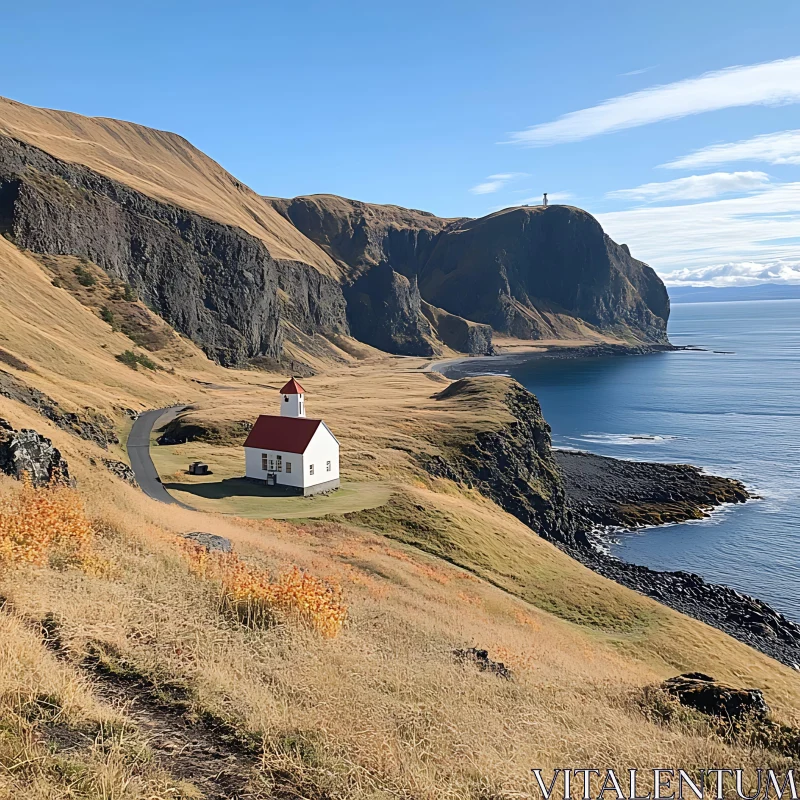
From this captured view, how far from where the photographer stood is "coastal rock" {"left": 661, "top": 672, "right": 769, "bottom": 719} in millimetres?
11398

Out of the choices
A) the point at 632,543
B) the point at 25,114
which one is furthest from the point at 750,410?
the point at 25,114

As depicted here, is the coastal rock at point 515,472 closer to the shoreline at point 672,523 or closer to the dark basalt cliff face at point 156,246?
the shoreline at point 672,523

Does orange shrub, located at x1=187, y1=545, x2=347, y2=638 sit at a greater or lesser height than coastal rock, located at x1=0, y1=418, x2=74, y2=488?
lesser

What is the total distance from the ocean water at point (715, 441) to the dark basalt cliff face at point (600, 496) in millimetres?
3177

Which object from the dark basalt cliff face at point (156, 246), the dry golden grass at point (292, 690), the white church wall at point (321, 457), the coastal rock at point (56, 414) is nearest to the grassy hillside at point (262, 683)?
the dry golden grass at point (292, 690)

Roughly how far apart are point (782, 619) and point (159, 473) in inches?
1887

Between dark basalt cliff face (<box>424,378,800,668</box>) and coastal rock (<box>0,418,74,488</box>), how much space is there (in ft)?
144

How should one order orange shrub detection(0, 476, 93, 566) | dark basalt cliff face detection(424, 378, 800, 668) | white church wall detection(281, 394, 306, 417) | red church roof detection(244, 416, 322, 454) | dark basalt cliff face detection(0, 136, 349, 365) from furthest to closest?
→ dark basalt cliff face detection(0, 136, 349, 365), white church wall detection(281, 394, 306, 417), dark basalt cliff face detection(424, 378, 800, 668), red church roof detection(244, 416, 322, 454), orange shrub detection(0, 476, 93, 566)

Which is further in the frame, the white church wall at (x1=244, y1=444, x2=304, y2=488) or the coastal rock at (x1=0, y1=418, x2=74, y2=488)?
the white church wall at (x1=244, y1=444, x2=304, y2=488)

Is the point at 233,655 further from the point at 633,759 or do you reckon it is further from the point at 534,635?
the point at 534,635

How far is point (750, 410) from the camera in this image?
411 feet

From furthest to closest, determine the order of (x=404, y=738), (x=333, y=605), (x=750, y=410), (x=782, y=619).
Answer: (x=750, y=410) → (x=782, y=619) → (x=333, y=605) → (x=404, y=738)

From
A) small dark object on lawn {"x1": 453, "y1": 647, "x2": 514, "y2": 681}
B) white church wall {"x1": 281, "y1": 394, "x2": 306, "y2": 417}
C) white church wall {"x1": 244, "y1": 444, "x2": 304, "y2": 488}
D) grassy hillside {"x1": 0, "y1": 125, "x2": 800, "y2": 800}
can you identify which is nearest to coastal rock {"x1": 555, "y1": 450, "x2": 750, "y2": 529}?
white church wall {"x1": 281, "y1": 394, "x2": 306, "y2": 417}

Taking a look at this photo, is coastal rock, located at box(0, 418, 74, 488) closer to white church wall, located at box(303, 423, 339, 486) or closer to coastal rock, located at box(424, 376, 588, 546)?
white church wall, located at box(303, 423, 339, 486)
